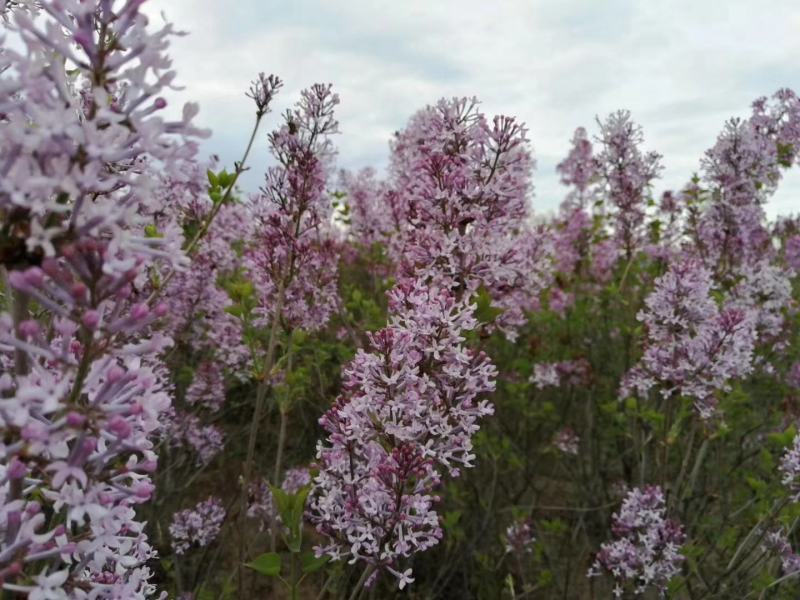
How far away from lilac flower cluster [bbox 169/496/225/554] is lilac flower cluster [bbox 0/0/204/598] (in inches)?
134

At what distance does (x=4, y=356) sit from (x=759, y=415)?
7.08 meters

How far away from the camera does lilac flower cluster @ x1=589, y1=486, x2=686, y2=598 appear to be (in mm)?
4230

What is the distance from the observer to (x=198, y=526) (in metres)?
4.75

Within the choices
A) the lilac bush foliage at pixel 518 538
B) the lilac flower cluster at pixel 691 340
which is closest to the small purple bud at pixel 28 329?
the lilac flower cluster at pixel 691 340

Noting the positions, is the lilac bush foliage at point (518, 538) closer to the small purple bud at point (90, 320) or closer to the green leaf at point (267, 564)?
the green leaf at point (267, 564)

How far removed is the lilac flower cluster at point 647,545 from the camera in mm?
4230

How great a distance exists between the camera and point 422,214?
340 cm

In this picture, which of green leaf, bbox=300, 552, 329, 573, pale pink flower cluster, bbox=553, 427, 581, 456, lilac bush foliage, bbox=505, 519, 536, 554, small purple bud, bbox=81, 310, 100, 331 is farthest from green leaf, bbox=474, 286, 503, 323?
pale pink flower cluster, bbox=553, 427, 581, 456

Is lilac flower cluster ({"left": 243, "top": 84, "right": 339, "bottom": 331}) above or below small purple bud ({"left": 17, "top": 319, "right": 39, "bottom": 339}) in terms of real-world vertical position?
above

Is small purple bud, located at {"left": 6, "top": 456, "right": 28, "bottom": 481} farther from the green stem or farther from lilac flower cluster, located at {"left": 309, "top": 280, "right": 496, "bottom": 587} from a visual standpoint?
the green stem

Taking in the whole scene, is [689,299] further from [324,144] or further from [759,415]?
[759,415]

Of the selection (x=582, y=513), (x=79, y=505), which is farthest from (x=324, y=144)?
(x=582, y=513)

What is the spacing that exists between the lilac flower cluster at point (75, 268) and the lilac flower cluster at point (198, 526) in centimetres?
341

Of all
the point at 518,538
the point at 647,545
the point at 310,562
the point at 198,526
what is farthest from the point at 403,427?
the point at 518,538
